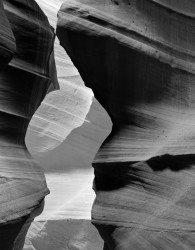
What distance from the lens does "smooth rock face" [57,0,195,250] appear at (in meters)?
0.91

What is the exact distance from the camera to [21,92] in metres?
1.19

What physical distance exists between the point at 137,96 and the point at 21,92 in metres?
0.30

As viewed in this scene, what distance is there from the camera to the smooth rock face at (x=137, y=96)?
906 millimetres

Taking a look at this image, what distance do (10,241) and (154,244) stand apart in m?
0.32

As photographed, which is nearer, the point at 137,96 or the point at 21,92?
the point at 137,96

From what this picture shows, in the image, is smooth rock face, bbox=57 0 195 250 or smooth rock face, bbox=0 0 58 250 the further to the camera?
smooth rock face, bbox=0 0 58 250

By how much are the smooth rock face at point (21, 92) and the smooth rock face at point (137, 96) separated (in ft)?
0.44

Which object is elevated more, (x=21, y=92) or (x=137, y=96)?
(x=137, y=96)

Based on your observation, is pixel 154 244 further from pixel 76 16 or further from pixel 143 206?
pixel 76 16

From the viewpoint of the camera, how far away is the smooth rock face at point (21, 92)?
→ 1.01 m

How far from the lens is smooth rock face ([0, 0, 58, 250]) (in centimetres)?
101

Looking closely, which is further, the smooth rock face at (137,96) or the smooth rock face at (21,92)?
the smooth rock face at (21,92)

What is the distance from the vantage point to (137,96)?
1015 millimetres

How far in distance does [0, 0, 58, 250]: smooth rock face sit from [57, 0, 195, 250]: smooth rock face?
0.14 meters
